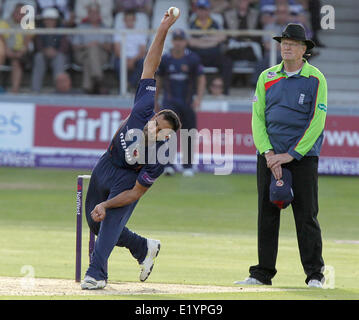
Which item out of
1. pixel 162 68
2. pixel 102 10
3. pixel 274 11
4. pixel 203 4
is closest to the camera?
pixel 162 68

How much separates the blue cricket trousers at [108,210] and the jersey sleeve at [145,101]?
0.52 m

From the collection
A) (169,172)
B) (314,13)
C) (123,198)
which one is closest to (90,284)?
(123,198)

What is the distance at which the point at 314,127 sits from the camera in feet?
30.0

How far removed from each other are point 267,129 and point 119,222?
68.9 inches

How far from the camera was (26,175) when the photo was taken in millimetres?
20219

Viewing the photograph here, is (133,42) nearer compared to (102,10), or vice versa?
(133,42)

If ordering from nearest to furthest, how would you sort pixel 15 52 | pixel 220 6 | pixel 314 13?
pixel 15 52 < pixel 314 13 < pixel 220 6

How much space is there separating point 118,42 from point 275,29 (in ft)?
11.3

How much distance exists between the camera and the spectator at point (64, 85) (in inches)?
836

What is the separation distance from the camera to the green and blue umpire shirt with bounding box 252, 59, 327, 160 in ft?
30.1

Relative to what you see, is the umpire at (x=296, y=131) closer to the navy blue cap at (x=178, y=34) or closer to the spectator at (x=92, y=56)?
the navy blue cap at (x=178, y=34)

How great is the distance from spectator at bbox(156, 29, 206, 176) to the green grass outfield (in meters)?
1.34

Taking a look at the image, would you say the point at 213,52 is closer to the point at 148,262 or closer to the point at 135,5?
the point at 135,5
